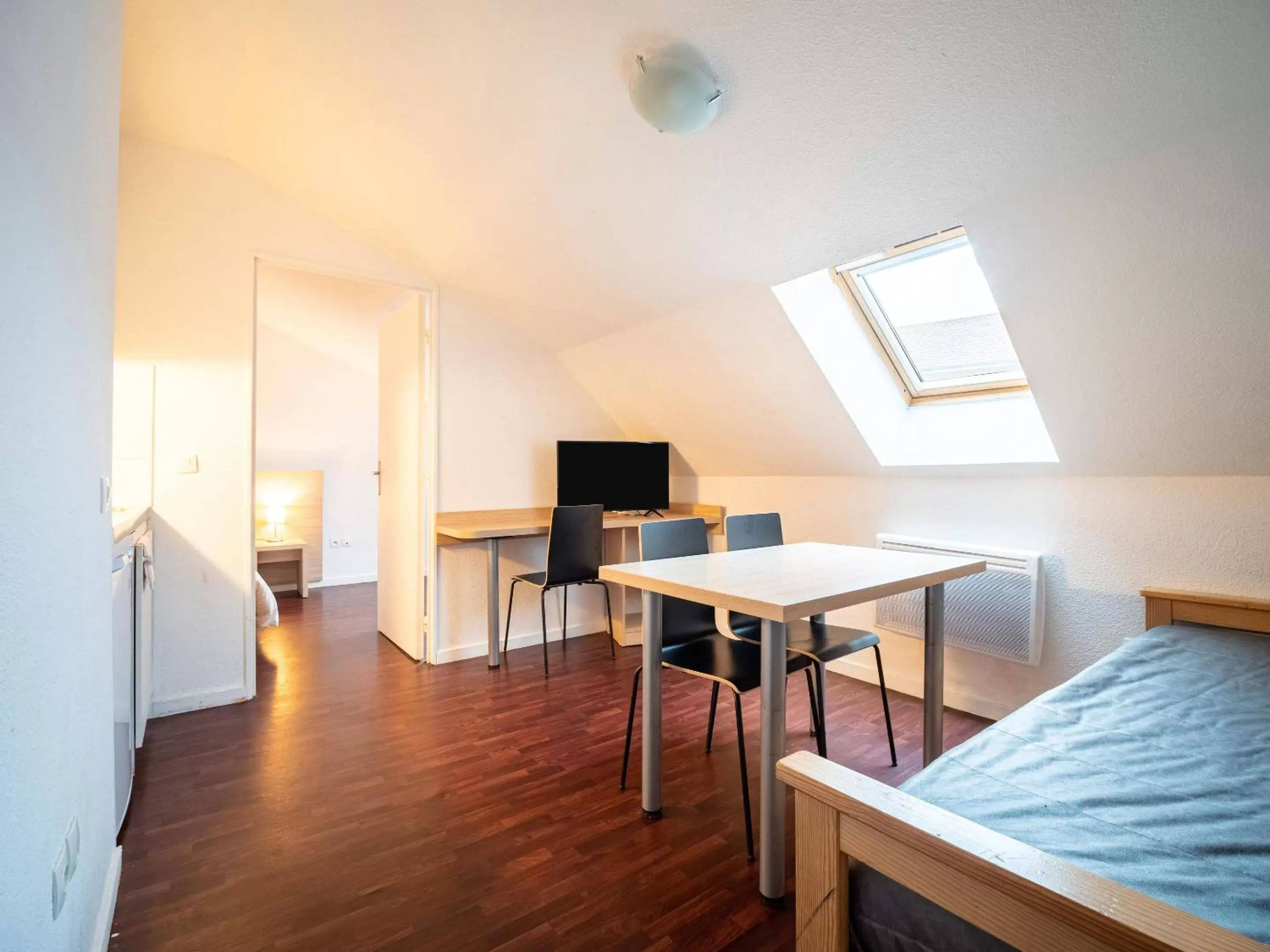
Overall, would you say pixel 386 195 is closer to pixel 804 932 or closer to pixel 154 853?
pixel 154 853

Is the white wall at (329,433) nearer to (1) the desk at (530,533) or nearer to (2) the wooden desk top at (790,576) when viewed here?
(1) the desk at (530,533)

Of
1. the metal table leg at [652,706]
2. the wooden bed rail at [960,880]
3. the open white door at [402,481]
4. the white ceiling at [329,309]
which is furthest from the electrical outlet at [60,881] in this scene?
the white ceiling at [329,309]

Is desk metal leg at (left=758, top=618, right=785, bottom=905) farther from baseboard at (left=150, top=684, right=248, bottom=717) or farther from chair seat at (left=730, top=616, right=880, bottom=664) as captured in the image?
baseboard at (left=150, top=684, right=248, bottom=717)

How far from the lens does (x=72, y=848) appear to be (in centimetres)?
115

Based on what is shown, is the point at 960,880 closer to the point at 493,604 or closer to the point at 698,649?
the point at 698,649

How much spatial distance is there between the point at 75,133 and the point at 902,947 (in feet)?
6.38

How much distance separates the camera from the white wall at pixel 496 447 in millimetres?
3748

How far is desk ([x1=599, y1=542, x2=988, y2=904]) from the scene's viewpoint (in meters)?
1.60

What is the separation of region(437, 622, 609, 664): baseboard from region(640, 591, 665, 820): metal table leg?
6.10ft

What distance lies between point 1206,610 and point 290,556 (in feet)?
20.5

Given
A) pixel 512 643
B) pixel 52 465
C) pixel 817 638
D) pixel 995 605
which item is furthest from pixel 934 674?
pixel 512 643

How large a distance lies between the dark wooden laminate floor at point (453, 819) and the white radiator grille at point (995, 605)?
1.31 feet

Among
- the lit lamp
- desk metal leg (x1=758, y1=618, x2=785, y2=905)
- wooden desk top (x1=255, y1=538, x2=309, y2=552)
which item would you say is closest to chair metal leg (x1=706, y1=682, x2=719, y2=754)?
desk metal leg (x1=758, y1=618, x2=785, y2=905)

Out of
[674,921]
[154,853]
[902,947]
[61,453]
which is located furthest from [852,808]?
[154,853]
